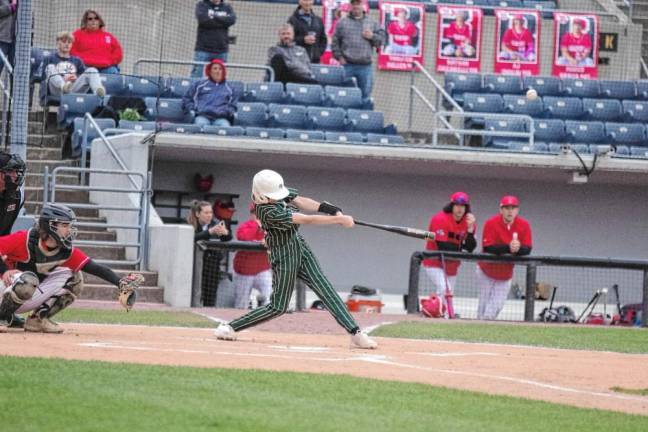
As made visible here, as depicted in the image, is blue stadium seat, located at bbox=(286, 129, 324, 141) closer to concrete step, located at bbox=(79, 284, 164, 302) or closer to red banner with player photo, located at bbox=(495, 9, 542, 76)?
concrete step, located at bbox=(79, 284, 164, 302)

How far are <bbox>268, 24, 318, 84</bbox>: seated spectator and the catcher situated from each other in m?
10.7

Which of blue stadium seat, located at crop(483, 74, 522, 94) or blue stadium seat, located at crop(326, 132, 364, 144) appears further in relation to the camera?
blue stadium seat, located at crop(483, 74, 522, 94)

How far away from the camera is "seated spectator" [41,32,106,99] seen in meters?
19.3

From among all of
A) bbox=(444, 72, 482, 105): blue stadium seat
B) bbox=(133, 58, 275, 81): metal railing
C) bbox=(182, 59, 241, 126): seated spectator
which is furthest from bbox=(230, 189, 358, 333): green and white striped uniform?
bbox=(444, 72, 482, 105): blue stadium seat

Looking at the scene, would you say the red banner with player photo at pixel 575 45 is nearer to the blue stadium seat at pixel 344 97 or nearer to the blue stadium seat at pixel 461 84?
the blue stadium seat at pixel 461 84

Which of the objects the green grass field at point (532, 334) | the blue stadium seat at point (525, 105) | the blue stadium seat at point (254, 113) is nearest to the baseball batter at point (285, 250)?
the green grass field at point (532, 334)

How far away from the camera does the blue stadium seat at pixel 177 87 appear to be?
66.6ft

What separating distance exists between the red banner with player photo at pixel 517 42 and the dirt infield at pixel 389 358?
1347 centimetres

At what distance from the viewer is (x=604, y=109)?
22.0 m

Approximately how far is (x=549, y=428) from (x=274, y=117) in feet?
43.9

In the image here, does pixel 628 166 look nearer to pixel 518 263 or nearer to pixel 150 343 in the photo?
pixel 518 263

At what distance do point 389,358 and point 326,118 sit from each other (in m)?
10.5

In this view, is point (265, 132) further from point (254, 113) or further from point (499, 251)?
point (499, 251)

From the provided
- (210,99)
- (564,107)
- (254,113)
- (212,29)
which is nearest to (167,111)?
(210,99)
